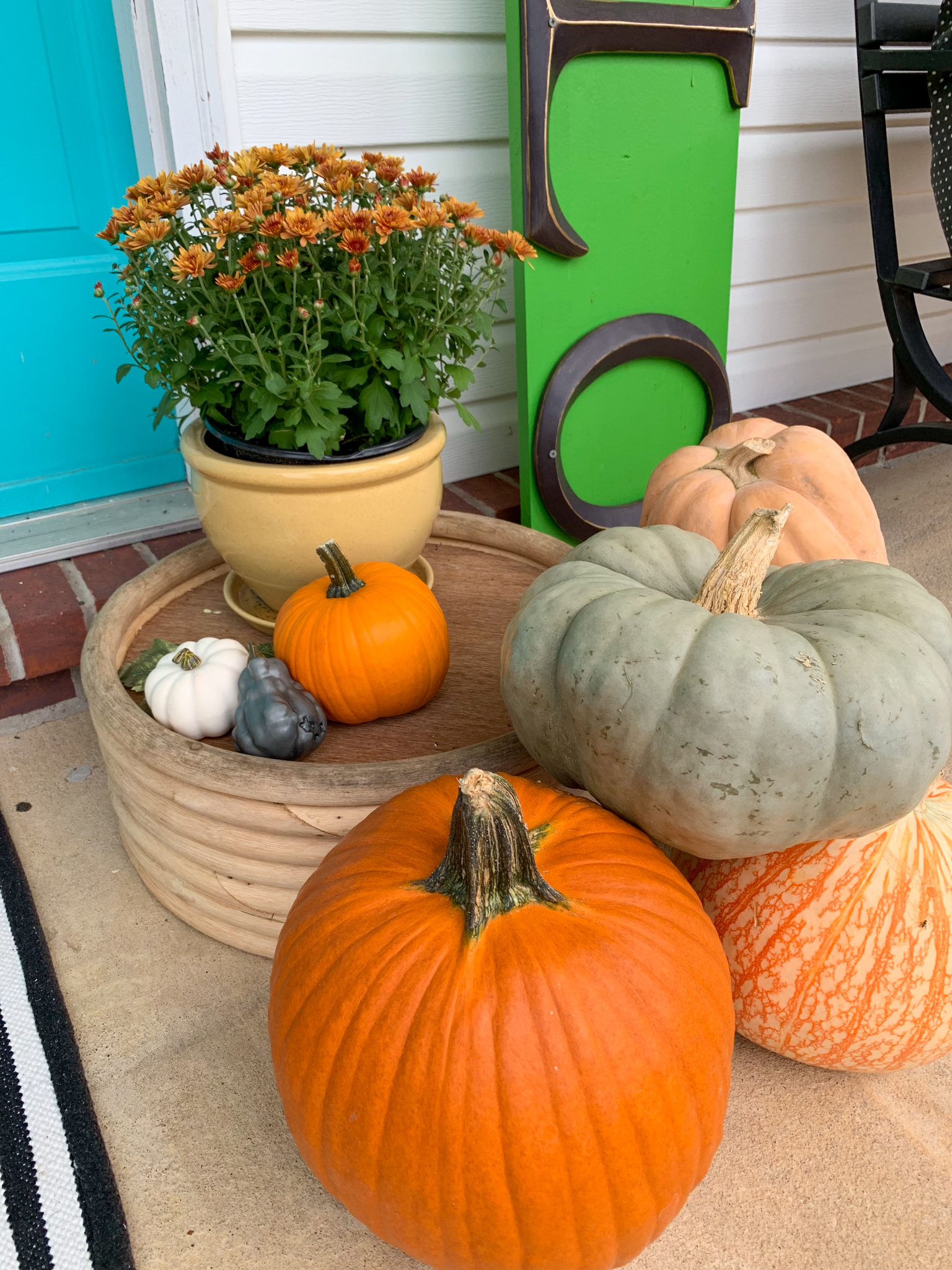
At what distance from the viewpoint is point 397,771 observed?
0.94m

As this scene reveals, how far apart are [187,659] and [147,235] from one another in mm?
476

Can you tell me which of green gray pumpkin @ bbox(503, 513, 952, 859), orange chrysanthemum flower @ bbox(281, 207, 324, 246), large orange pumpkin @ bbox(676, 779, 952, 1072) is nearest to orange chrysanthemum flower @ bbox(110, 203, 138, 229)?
orange chrysanthemum flower @ bbox(281, 207, 324, 246)

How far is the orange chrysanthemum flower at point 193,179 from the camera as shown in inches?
41.9

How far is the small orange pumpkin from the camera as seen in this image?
40.7 inches

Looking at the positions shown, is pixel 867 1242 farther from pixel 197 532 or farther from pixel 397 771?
pixel 197 532

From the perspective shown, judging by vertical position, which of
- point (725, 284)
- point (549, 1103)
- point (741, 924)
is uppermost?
point (725, 284)

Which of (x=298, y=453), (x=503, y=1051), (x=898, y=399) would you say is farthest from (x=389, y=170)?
(x=898, y=399)

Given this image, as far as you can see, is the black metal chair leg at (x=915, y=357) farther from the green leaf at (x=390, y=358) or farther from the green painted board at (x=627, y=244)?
the green leaf at (x=390, y=358)

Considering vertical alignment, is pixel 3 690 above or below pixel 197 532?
below

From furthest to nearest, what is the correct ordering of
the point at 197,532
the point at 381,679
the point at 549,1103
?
1. the point at 197,532
2. the point at 381,679
3. the point at 549,1103

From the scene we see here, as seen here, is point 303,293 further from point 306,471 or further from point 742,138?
point 742,138

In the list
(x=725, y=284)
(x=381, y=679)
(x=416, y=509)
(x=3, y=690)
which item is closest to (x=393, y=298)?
(x=416, y=509)

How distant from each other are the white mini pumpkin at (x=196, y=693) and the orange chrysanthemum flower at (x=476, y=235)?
59 centimetres

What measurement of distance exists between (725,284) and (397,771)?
5.04 ft
